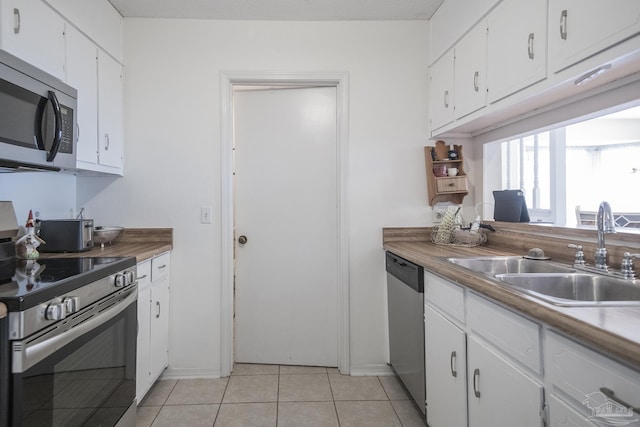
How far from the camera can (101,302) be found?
142 cm

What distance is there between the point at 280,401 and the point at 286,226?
117 cm

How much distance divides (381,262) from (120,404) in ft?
5.62

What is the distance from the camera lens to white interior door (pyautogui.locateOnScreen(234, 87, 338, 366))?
8.55ft

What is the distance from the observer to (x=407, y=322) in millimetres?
2016

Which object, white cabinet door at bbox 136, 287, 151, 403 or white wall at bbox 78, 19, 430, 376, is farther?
white wall at bbox 78, 19, 430, 376

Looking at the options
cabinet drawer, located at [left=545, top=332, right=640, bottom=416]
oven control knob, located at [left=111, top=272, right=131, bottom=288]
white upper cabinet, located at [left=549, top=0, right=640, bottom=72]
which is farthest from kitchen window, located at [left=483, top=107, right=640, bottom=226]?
oven control knob, located at [left=111, top=272, right=131, bottom=288]

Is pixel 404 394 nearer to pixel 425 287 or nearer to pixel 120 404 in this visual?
pixel 425 287

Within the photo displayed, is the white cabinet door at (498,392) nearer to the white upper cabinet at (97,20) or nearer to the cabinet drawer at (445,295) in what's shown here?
the cabinet drawer at (445,295)

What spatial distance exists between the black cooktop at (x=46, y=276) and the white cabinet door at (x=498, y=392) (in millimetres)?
1483

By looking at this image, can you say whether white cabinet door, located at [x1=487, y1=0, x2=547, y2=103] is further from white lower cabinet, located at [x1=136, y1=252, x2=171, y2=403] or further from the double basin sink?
white lower cabinet, located at [x1=136, y1=252, x2=171, y2=403]

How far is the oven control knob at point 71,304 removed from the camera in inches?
46.0

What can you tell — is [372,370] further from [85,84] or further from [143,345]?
[85,84]

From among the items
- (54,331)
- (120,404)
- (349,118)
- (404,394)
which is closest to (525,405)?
(404,394)

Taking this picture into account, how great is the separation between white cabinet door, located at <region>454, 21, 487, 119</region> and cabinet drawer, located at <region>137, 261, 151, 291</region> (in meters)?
2.05
